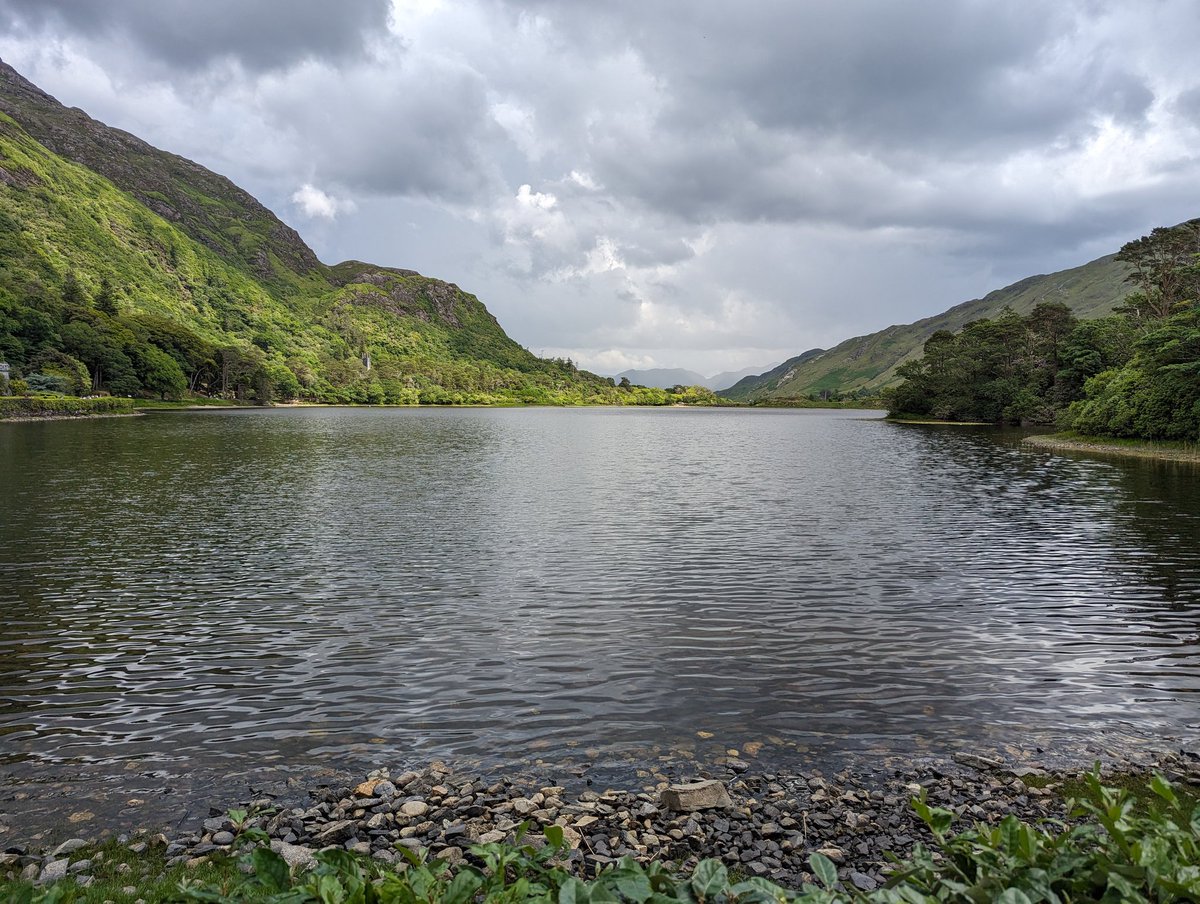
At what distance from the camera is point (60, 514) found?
120ft

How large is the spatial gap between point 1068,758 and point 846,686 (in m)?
4.56

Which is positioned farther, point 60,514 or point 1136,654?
point 60,514

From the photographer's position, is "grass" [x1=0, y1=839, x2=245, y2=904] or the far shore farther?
the far shore

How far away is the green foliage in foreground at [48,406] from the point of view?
417 feet

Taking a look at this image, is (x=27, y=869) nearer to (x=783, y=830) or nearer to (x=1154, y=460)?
(x=783, y=830)

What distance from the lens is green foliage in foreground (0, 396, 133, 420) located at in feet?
417

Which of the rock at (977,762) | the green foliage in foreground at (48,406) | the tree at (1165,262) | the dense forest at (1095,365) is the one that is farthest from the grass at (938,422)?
the green foliage in foreground at (48,406)

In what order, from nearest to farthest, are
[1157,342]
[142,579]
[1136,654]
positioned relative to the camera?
[1136,654]
[142,579]
[1157,342]

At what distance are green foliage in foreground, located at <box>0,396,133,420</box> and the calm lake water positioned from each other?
109m

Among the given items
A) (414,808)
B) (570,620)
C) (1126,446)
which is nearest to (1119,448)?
(1126,446)

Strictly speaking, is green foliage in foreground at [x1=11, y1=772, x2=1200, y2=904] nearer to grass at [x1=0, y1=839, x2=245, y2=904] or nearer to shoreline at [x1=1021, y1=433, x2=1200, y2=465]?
grass at [x1=0, y1=839, x2=245, y2=904]

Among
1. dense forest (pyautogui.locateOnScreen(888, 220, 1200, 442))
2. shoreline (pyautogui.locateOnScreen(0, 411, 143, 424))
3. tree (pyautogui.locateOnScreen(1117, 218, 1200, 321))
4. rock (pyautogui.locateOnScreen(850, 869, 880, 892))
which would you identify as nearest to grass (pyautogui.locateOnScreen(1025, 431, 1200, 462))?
dense forest (pyautogui.locateOnScreen(888, 220, 1200, 442))

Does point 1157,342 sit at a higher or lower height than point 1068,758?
higher

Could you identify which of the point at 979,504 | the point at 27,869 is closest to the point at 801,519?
the point at 979,504
